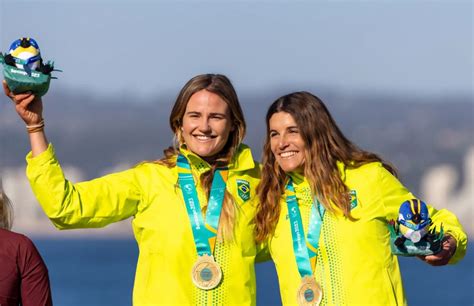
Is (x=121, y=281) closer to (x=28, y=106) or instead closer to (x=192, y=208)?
(x=192, y=208)

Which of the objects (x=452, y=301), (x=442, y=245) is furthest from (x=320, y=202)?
(x=452, y=301)

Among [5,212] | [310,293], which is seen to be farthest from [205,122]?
[5,212]

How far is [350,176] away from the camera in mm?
6184

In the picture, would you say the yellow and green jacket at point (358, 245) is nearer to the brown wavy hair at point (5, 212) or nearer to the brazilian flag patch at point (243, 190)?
the brazilian flag patch at point (243, 190)

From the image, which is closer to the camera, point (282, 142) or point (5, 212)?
point (5, 212)

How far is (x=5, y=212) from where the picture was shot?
17.5ft

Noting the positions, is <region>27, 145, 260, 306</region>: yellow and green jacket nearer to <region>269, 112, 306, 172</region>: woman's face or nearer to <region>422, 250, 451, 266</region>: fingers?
<region>269, 112, 306, 172</region>: woman's face

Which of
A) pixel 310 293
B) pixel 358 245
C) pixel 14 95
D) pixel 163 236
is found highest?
pixel 14 95

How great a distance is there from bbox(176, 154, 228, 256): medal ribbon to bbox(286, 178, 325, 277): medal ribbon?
0.39 meters

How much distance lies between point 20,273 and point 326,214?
1.67 meters

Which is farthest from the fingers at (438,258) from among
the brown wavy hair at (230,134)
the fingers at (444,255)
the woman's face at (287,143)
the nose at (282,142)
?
the brown wavy hair at (230,134)

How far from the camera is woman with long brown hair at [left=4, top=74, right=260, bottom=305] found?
6.04m

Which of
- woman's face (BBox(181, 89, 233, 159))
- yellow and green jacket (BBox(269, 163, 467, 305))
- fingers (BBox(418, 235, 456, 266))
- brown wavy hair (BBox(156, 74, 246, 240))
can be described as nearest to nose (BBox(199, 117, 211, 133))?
woman's face (BBox(181, 89, 233, 159))

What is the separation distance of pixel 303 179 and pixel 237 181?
0.36m
